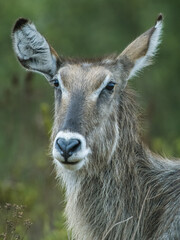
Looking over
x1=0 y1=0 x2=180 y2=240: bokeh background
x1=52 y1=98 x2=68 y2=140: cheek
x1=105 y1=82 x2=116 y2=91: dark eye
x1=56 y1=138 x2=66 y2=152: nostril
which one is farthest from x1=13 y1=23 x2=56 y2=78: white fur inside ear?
x1=56 y1=138 x2=66 y2=152: nostril

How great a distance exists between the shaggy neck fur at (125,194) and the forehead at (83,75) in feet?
1.30

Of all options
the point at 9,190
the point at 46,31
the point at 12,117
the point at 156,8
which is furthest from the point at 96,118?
the point at 156,8

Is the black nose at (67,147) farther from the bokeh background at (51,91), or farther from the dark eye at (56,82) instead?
the bokeh background at (51,91)

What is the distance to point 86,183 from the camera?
7.66 meters

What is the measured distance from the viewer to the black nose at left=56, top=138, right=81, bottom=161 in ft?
23.4

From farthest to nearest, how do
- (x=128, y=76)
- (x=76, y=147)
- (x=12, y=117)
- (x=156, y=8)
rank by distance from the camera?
(x=156, y=8)
(x=12, y=117)
(x=128, y=76)
(x=76, y=147)

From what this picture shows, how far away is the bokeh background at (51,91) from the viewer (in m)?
10.3

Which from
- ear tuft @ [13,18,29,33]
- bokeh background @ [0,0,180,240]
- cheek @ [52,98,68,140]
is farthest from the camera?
bokeh background @ [0,0,180,240]

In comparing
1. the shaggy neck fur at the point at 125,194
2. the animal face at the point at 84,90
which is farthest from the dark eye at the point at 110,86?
the shaggy neck fur at the point at 125,194

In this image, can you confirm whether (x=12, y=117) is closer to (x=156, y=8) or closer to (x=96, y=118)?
(x=96, y=118)

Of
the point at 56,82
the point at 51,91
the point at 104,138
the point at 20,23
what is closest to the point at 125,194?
the point at 104,138

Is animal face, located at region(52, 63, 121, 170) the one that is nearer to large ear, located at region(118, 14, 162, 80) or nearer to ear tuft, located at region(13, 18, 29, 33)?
large ear, located at region(118, 14, 162, 80)

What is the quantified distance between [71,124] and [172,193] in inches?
46.5

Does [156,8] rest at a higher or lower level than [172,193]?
higher
